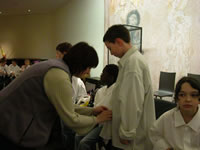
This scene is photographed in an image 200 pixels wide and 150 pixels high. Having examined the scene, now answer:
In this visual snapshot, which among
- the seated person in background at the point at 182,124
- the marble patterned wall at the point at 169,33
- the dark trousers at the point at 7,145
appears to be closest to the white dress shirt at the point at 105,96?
the seated person in background at the point at 182,124

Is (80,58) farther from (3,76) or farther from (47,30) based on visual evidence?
(47,30)

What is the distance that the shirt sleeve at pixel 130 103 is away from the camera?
4.33 ft

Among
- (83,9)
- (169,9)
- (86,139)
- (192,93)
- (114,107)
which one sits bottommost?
(86,139)

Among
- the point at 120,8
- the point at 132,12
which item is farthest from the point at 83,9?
the point at 132,12

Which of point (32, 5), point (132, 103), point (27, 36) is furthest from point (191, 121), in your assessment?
point (27, 36)

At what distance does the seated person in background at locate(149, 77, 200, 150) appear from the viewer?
132 centimetres

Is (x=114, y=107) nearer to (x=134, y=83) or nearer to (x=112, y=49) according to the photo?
(x=134, y=83)

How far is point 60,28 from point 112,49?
8018mm

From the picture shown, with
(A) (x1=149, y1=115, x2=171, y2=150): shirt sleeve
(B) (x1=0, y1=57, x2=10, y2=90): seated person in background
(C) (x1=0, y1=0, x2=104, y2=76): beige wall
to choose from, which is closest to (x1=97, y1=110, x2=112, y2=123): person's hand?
(A) (x1=149, y1=115, x2=171, y2=150): shirt sleeve

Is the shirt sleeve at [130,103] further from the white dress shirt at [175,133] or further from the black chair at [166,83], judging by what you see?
the black chair at [166,83]

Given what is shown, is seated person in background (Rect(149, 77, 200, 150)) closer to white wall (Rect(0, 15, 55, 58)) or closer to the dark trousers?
the dark trousers

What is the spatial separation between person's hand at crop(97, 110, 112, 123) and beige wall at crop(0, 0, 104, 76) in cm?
458

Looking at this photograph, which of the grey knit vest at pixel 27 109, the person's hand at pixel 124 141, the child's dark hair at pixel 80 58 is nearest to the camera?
the grey knit vest at pixel 27 109

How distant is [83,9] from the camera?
6.61m
